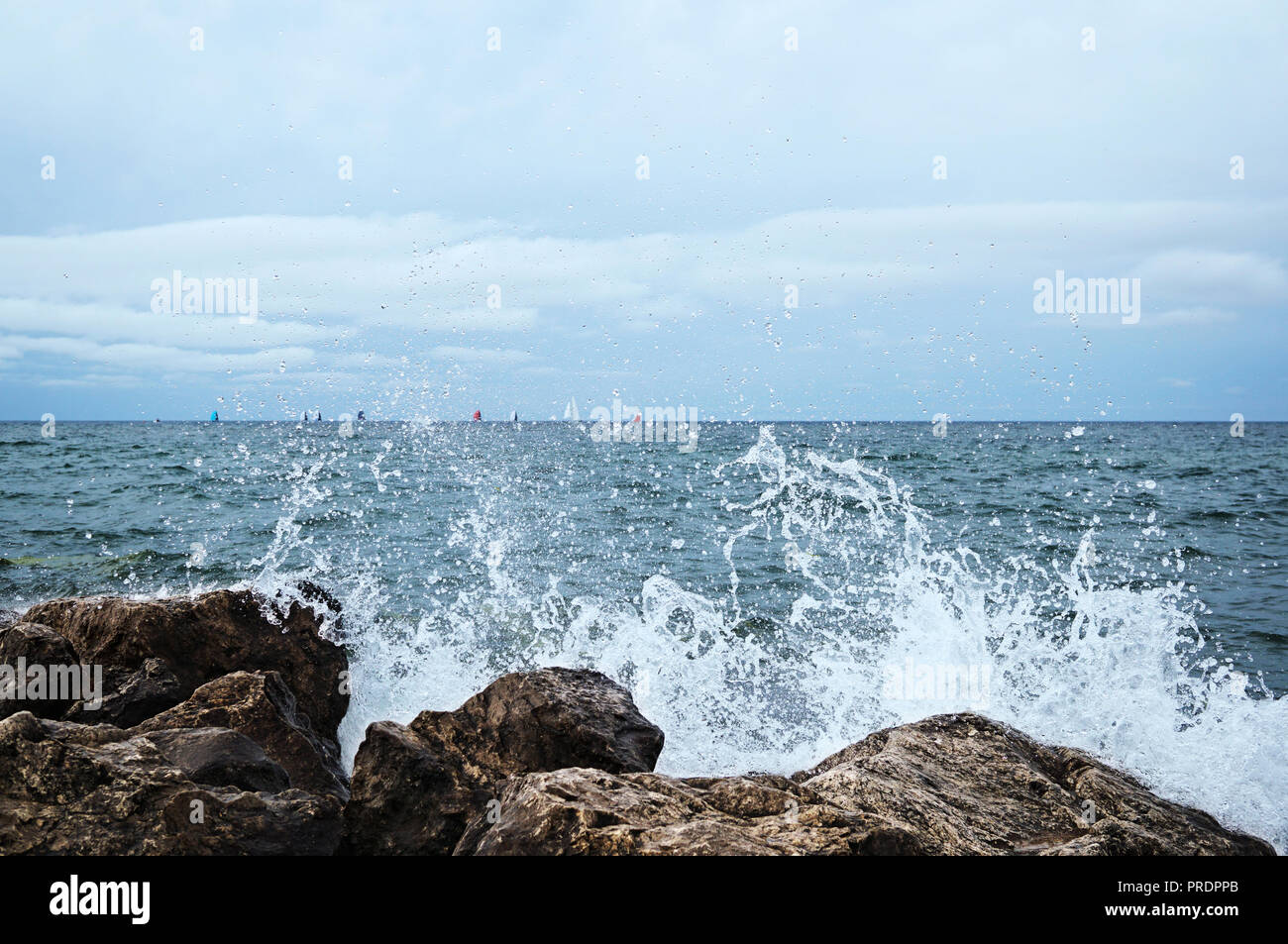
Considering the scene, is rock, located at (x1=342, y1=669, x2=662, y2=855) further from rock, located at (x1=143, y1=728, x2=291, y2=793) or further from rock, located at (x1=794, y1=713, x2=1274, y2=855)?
rock, located at (x1=794, y1=713, x2=1274, y2=855)

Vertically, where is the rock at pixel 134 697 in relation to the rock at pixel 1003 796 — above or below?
above

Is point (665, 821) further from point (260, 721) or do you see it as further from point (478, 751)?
point (260, 721)

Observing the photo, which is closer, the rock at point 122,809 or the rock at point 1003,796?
the rock at point 122,809

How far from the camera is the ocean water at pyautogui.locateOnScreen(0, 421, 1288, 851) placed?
7.54m

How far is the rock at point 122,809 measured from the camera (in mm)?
3592

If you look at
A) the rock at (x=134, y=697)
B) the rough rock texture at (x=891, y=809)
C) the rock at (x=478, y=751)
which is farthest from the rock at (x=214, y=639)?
the rough rock texture at (x=891, y=809)

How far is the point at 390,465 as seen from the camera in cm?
3281

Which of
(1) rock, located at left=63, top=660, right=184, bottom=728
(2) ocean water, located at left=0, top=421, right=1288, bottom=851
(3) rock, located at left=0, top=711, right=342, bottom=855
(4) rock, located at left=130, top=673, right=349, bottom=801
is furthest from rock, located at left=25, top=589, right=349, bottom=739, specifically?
(3) rock, located at left=0, top=711, right=342, bottom=855

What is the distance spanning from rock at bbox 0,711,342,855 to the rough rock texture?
0.77 meters

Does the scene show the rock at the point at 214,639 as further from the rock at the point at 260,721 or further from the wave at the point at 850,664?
the rock at the point at 260,721

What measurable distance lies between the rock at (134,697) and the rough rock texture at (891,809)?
268 cm

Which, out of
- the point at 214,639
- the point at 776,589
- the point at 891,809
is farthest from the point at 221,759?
the point at 776,589

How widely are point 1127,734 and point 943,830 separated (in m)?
3.36
